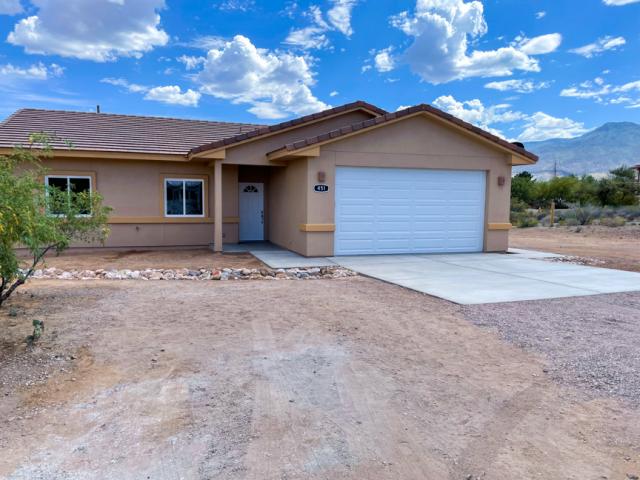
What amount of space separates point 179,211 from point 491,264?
10093 millimetres

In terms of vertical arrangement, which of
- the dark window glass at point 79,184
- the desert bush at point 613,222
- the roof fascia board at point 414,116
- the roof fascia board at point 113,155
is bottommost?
the desert bush at point 613,222

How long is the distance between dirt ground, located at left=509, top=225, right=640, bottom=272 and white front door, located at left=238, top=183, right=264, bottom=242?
9.85 m

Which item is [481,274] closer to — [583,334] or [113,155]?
[583,334]

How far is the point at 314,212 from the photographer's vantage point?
46.9 feet

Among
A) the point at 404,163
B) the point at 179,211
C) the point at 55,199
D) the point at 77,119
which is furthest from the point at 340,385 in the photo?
the point at 77,119

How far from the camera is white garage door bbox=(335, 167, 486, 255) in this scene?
14.8m

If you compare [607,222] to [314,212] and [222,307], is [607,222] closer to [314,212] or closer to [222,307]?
[314,212]

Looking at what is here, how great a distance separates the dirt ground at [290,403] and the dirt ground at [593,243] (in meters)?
10.2

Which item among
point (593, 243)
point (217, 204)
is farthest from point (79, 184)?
point (593, 243)

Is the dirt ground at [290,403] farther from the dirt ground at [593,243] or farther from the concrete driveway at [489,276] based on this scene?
the dirt ground at [593,243]

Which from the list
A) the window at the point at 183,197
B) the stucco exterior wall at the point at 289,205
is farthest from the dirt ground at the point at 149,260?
the stucco exterior wall at the point at 289,205

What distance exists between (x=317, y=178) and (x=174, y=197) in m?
5.74

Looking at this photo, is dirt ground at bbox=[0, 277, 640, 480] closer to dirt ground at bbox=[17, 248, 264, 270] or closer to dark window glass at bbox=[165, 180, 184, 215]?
dirt ground at bbox=[17, 248, 264, 270]

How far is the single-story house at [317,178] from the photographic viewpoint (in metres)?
14.6
